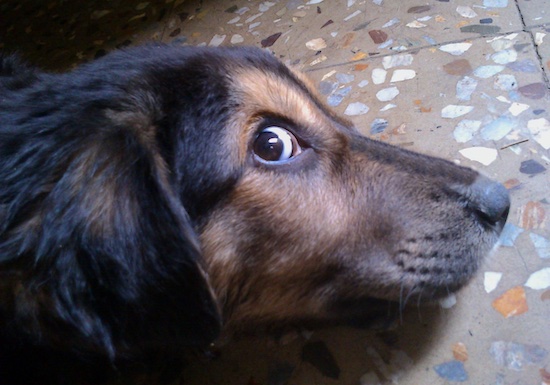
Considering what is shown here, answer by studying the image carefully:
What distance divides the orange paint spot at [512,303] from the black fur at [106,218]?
85cm

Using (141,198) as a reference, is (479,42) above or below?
below

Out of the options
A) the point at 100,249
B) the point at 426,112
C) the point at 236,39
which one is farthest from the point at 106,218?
the point at 236,39

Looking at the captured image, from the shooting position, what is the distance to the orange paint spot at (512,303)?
151cm

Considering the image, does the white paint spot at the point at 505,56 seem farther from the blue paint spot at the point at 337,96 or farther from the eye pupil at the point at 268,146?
the eye pupil at the point at 268,146

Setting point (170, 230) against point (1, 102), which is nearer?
point (170, 230)

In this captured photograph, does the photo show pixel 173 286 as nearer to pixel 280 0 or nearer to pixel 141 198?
pixel 141 198

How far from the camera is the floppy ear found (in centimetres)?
112

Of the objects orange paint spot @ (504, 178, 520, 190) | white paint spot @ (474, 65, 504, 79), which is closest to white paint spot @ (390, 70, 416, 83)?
white paint spot @ (474, 65, 504, 79)

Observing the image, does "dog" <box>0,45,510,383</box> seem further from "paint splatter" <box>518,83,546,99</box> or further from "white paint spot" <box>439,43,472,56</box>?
"white paint spot" <box>439,43,472,56</box>

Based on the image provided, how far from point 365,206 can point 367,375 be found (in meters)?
0.50

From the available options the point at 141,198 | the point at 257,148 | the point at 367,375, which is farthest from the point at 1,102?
the point at 367,375

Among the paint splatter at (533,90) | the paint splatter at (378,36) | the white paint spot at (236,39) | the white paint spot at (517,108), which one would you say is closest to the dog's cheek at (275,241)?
the white paint spot at (517,108)

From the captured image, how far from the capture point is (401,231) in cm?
141

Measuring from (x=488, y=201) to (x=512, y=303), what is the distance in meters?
0.33
